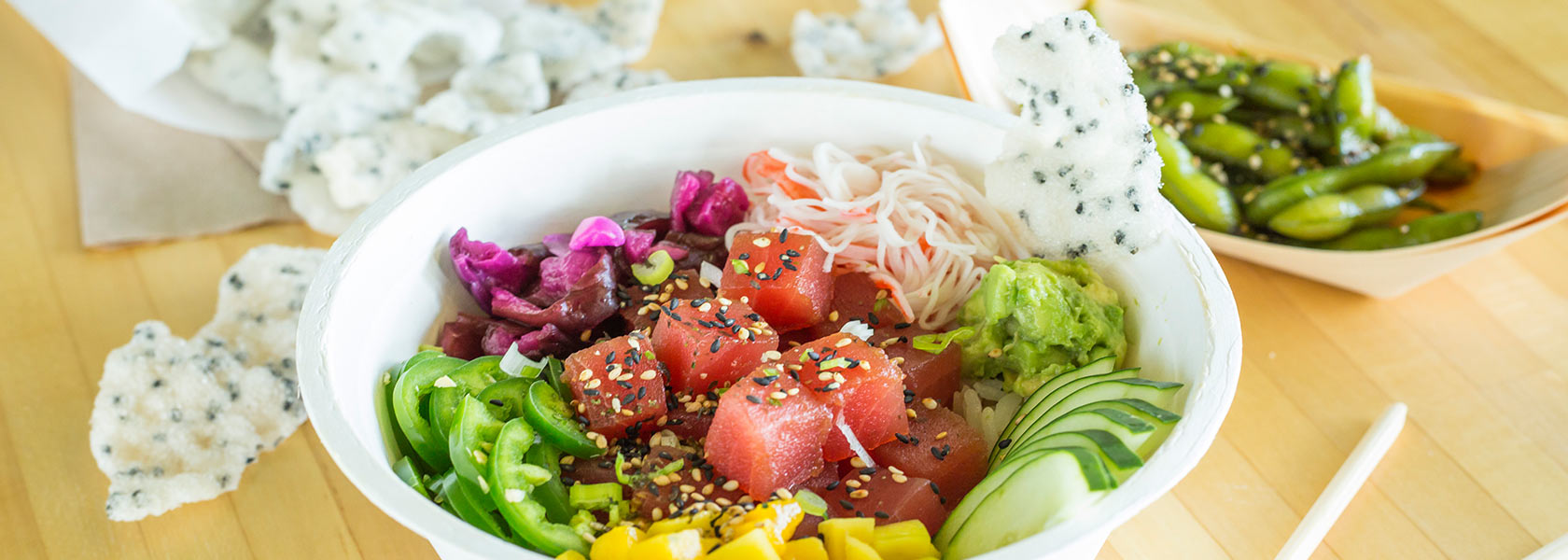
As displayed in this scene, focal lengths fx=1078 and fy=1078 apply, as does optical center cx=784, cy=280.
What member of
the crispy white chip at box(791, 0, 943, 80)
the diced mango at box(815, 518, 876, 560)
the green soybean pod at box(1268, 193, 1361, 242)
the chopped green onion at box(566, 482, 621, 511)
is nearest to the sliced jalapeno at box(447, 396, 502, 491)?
the chopped green onion at box(566, 482, 621, 511)

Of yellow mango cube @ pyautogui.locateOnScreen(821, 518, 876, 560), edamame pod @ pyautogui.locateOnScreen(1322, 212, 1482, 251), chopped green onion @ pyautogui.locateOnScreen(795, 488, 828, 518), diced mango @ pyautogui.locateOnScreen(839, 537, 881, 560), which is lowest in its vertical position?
edamame pod @ pyautogui.locateOnScreen(1322, 212, 1482, 251)

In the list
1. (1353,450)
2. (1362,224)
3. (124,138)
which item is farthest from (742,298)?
(124,138)

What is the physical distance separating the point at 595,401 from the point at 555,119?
2.14ft

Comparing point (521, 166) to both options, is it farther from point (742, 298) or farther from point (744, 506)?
point (744, 506)

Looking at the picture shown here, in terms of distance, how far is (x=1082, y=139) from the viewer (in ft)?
6.32

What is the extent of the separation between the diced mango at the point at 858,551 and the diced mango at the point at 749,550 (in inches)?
4.6

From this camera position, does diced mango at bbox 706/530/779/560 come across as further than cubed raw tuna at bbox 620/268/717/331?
No

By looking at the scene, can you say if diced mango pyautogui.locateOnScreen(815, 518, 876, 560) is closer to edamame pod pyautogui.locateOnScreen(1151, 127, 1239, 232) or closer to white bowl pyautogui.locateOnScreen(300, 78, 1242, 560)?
white bowl pyautogui.locateOnScreen(300, 78, 1242, 560)

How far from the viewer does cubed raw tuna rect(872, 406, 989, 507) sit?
5.72ft

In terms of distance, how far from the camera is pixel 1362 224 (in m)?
2.61

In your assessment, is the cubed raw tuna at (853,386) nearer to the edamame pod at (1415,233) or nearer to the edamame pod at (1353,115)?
the edamame pod at (1415,233)

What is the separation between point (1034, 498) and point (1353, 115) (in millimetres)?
1777

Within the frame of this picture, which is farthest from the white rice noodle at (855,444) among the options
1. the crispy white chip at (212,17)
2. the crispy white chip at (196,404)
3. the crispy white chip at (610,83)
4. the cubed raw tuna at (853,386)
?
the crispy white chip at (212,17)

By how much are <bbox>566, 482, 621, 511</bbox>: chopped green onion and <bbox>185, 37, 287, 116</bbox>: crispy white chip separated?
1740 mm
